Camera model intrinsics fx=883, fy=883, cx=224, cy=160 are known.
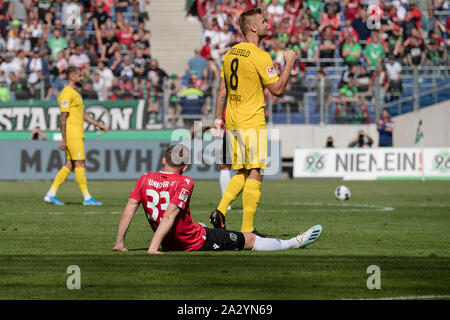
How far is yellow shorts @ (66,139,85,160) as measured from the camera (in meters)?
15.7

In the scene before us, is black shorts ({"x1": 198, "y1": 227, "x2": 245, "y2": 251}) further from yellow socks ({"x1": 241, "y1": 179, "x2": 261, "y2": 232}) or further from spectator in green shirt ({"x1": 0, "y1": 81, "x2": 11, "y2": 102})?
spectator in green shirt ({"x1": 0, "y1": 81, "x2": 11, "y2": 102})

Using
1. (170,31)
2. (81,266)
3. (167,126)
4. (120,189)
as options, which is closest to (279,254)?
(81,266)

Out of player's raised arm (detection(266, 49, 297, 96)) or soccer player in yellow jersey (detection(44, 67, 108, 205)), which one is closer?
player's raised arm (detection(266, 49, 297, 96))

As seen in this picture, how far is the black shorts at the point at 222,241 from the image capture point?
8359 millimetres

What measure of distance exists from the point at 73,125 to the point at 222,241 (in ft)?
26.0

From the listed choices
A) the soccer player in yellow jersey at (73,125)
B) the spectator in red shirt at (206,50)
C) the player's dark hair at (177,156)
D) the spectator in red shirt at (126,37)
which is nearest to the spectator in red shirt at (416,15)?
the spectator in red shirt at (206,50)

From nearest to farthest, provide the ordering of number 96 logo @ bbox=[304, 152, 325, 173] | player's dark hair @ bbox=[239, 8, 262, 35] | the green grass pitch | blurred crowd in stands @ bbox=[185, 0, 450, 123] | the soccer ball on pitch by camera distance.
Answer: the green grass pitch
player's dark hair @ bbox=[239, 8, 262, 35]
the soccer ball on pitch
number 96 logo @ bbox=[304, 152, 325, 173]
blurred crowd in stands @ bbox=[185, 0, 450, 123]

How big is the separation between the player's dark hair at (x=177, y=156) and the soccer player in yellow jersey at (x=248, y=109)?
165 cm

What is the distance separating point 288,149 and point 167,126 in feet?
14.2

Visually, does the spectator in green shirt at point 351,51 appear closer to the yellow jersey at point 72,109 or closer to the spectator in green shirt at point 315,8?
the spectator in green shirt at point 315,8

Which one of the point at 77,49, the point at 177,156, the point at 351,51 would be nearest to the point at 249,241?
the point at 177,156

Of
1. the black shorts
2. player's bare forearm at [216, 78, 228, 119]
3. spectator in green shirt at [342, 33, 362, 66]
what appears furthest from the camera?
spectator in green shirt at [342, 33, 362, 66]

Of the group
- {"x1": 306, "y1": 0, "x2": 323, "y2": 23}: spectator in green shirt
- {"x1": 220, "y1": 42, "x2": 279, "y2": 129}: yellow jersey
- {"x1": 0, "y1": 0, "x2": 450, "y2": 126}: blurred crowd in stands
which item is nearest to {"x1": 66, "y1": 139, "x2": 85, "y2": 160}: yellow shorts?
{"x1": 220, "y1": 42, "x2": 279, "y2": 129}: yellow jersey

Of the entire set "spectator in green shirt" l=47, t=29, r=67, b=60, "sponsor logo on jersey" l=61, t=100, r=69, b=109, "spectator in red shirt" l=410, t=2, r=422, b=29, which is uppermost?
"spectator in red shirt" l=410, t=2, r=422, b=29
